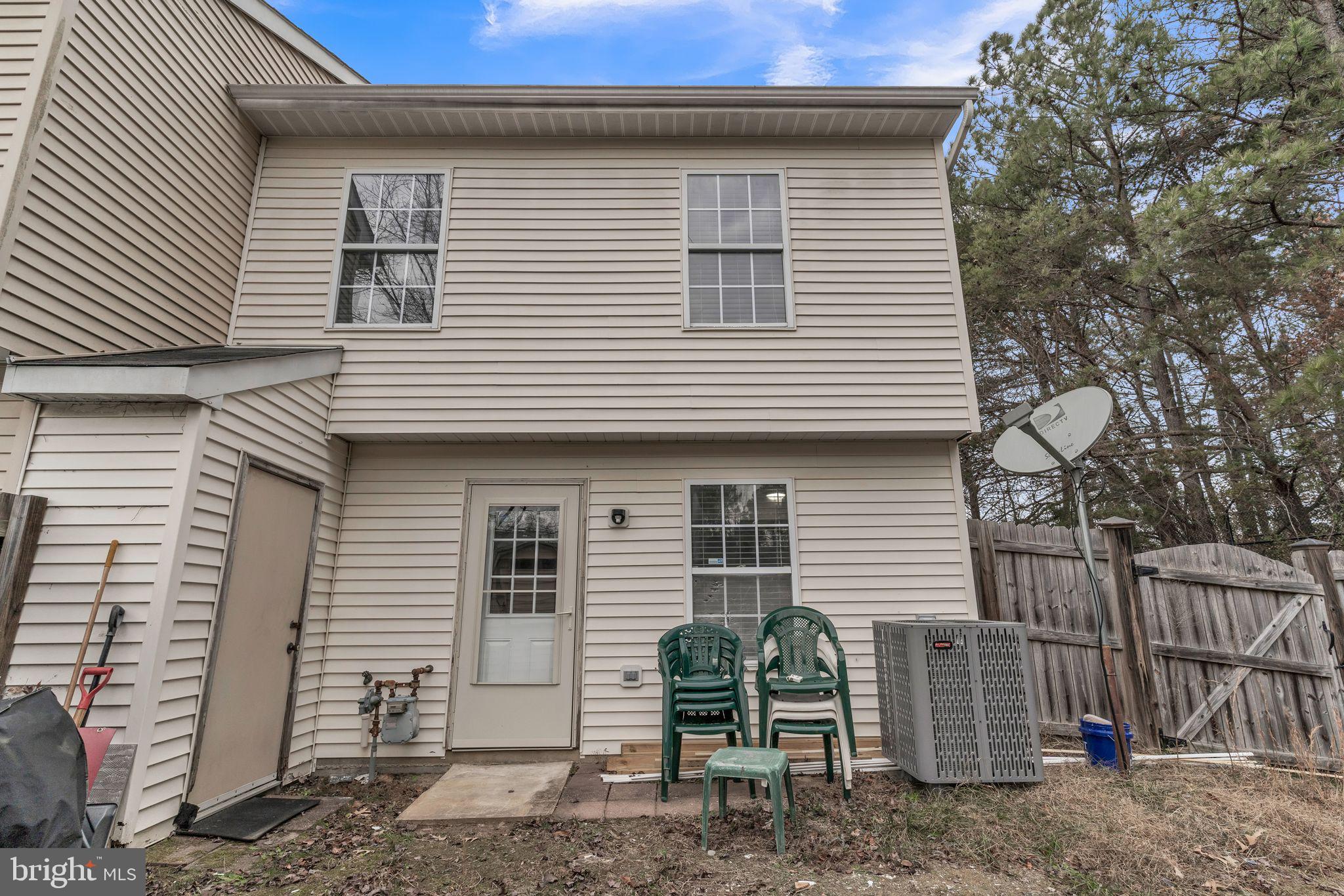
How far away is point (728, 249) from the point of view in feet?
17.2

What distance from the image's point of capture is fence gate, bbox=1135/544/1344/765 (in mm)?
4316

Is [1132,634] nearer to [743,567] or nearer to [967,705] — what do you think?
[967,705]

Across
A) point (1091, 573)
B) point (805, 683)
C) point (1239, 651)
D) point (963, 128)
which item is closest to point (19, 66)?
point (805, 683)

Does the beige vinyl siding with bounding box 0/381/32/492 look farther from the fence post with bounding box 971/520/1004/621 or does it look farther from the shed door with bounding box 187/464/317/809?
the fence post with bounding box 971/520/1004/621

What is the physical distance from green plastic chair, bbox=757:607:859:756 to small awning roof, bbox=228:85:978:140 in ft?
13.2

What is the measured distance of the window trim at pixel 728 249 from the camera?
16.5ft

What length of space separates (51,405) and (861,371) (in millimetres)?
5104

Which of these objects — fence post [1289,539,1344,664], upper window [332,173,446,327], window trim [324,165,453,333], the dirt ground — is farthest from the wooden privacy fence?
upper window [332,173,446,327]

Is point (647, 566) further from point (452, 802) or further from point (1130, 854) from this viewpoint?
point (1130, 854)

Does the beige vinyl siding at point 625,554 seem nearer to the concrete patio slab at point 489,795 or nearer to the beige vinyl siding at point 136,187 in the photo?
the concrete patio slab at point 489,795

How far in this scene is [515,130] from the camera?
5.34 metres

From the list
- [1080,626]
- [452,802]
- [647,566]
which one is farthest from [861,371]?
[452,802]

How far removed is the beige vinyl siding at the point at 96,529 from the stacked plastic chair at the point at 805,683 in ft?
11.2

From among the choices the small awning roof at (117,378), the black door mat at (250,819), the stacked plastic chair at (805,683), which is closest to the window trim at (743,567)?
the stacked plastic chair at (805,683)
